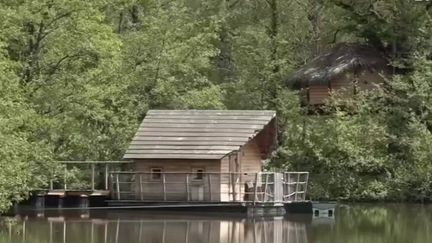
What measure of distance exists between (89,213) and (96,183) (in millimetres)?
5932

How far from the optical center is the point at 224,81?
207 ft

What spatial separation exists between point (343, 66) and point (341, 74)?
58cm

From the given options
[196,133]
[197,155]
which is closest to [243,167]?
[196,133]

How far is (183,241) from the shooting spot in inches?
1128

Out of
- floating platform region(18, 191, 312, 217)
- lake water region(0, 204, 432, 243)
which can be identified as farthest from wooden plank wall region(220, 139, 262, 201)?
lake water region(0, 204, 432, 243)

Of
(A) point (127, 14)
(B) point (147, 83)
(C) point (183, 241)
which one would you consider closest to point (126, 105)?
(B) point (147, 83)

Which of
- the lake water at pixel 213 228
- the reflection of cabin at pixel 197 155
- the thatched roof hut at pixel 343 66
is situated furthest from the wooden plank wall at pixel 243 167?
the thatched roof hut at pixel 343 66

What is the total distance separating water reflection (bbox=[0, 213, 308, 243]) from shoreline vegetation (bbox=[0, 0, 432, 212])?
256 cm

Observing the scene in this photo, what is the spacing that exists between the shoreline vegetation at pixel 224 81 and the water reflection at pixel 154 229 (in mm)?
2564

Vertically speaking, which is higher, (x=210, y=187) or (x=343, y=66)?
(x=343, y=66)

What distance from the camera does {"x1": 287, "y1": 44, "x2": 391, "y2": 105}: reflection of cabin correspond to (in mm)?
57322

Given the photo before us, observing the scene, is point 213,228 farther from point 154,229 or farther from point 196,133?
point 196,133

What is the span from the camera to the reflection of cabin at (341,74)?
188ft

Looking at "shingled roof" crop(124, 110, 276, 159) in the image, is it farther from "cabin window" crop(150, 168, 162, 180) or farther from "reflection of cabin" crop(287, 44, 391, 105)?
"reflection of cabin" crop(287, 44, 391, 105)
